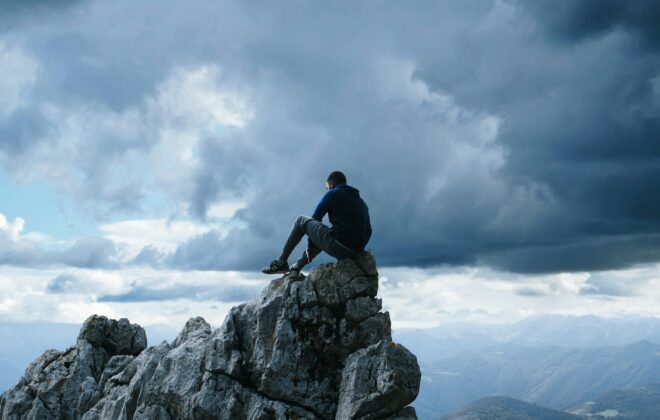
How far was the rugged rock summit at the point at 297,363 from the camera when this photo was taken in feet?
74.3

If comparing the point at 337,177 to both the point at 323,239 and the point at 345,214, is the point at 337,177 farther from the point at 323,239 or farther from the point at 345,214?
the point at 323,239

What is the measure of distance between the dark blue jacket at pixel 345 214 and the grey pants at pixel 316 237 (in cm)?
25

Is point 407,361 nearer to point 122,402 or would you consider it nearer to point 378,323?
point 378,323

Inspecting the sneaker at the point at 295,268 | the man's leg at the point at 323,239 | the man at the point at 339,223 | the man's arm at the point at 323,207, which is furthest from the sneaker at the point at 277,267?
the man's arm at the point at 323,207

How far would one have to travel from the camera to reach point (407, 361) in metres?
22.6

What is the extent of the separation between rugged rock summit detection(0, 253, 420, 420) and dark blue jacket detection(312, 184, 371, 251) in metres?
1.17

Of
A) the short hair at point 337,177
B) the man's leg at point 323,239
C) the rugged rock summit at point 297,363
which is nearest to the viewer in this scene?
the rugged rock summit at point 297,363

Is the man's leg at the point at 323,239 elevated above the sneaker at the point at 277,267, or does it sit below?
above

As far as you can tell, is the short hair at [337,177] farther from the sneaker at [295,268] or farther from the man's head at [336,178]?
the sneaker at [295,268]

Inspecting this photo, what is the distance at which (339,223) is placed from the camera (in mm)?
25891

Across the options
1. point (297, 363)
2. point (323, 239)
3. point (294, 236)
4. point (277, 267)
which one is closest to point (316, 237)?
point (323, 239)

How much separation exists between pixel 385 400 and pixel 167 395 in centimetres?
1128

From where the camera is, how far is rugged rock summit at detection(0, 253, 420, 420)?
2266cm

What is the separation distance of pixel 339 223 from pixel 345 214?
0.52m
